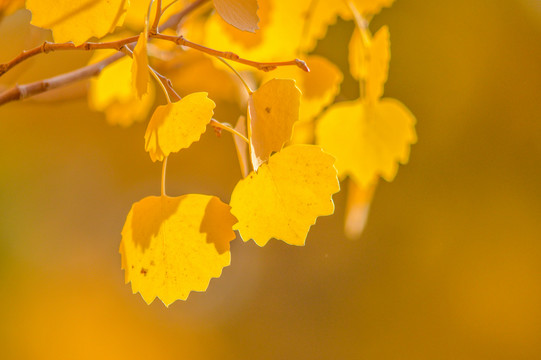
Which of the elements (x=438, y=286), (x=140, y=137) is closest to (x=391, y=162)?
(x=140, y=137)

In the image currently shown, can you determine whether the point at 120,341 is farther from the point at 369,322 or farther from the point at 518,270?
the point at 518,270

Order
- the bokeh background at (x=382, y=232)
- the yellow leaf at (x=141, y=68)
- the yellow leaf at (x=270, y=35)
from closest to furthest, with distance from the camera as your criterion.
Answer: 1. the yellow leaf at (x=141, y=68)
2. the yellow leaf at (x=270, y=35)
3. the bokeh background at (x=382, y=232)

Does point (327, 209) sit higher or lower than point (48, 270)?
higher

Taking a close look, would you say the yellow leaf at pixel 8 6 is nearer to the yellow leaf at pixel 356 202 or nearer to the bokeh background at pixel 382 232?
the yellow leaf at pixel 356 202

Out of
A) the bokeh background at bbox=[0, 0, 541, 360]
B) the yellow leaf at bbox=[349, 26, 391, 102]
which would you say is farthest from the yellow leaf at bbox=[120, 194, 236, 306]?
the bokeh background at bbox=[0, 0, 541, 360]

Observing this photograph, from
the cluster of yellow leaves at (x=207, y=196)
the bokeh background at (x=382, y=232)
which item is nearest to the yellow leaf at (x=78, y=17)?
the cluster of yellow leaves at (x=207, y=196)

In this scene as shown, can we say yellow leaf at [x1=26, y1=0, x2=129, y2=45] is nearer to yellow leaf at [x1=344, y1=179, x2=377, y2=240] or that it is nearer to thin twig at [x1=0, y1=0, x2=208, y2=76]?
thin twig at [x1=0, y1=0, x2=208, y2=76]
